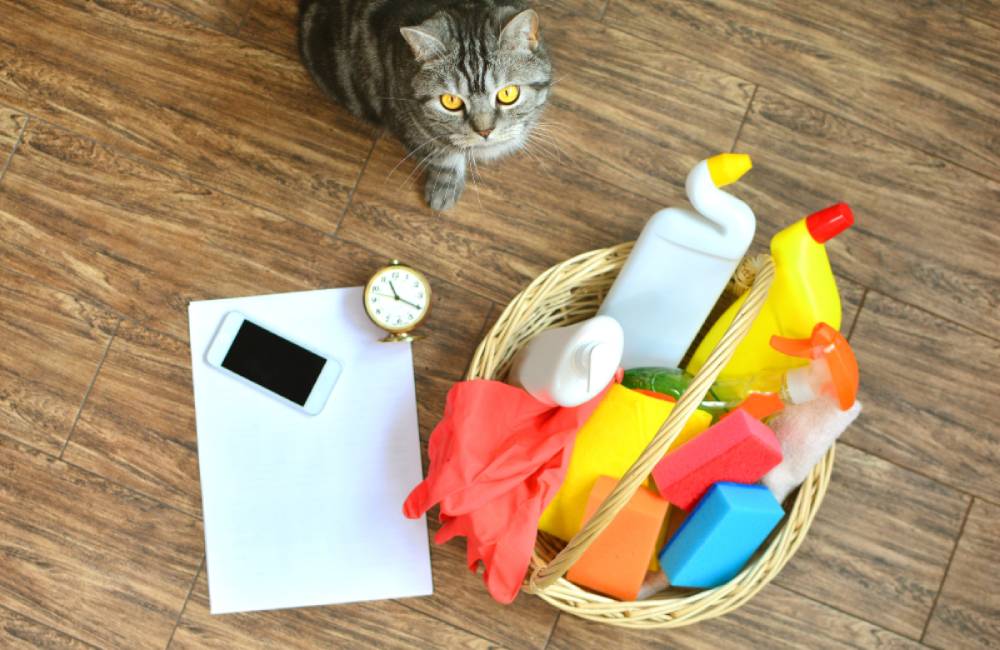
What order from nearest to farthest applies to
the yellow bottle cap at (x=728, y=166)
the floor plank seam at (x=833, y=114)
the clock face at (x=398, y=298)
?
1. the yellow bottle cap at (x=728, y=166)
2. the clock face at (x=398, y=298)
3. the floor plank seam at (x=833, y=114)

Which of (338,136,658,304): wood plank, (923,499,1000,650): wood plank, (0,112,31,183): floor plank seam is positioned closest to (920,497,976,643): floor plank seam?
(923,499,1000,650): wood plank

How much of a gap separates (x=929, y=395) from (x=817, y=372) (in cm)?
36

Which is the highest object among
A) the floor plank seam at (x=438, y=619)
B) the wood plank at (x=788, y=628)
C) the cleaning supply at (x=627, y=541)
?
the cleaning supply at (x=627, y=541)

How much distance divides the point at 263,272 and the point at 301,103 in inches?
9.5

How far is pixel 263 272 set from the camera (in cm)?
112

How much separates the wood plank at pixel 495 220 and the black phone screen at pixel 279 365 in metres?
0.17

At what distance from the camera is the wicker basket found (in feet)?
2.87

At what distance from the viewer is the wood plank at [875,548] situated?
3.61ft

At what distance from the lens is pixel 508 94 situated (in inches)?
35.9

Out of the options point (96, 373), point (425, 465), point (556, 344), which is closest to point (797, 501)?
point (556, 344)

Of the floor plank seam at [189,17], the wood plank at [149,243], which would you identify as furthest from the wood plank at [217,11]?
the wood plank at [149,243]

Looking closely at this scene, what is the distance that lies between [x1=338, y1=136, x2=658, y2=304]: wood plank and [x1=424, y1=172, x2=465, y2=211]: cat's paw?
0.02 m

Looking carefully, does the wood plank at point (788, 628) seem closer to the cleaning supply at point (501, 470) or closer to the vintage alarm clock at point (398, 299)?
the cleaning supply at point (501, 470)

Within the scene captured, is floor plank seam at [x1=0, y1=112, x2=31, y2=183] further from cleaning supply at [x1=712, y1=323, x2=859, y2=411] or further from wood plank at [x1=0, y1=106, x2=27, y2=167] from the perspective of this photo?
cleaning supply at [x1=712, y1=323, x2=859, y2=411]
